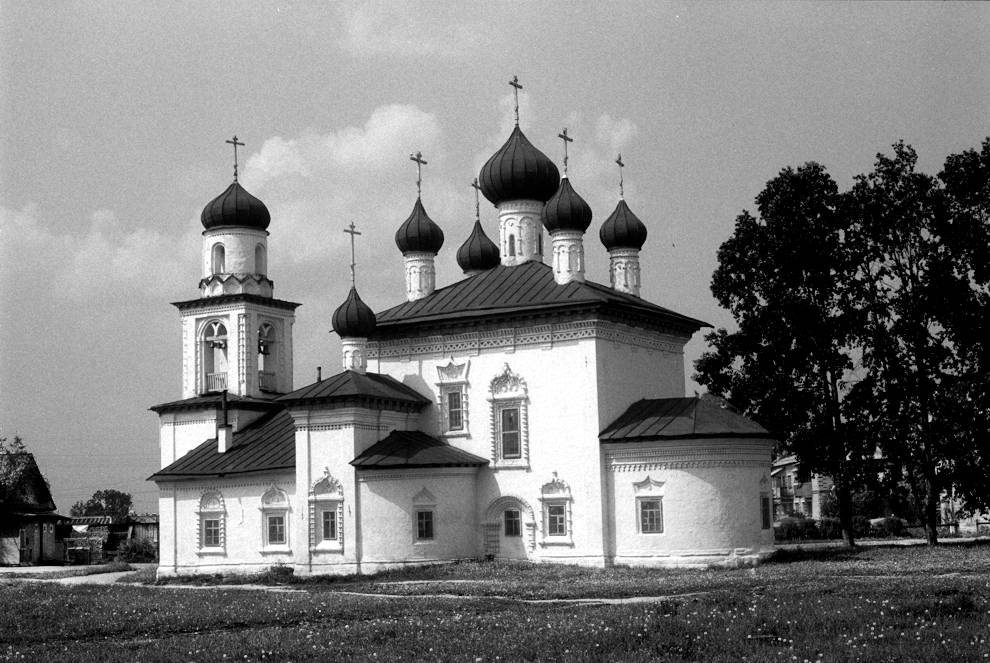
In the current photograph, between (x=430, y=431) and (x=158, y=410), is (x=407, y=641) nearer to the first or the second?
(x=430, y=431)

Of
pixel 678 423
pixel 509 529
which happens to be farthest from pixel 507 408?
pixel 678 423

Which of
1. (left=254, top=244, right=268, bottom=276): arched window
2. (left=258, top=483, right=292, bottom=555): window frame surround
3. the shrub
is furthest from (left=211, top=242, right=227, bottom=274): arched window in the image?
the shrub

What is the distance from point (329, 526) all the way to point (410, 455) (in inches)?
103

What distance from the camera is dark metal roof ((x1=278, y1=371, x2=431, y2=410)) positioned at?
105ft

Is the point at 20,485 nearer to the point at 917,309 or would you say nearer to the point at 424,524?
the point at 424,524

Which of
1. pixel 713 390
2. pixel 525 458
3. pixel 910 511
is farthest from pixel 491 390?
pixel 910 511

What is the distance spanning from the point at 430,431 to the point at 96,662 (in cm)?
1999

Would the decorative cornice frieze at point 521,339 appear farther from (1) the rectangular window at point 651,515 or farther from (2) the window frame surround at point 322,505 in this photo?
(2) the window frame surround at point 322,505

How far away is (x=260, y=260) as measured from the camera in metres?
39.3

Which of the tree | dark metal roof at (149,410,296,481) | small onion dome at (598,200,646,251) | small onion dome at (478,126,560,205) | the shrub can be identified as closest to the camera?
dark metal roof at (149,410,296,481)

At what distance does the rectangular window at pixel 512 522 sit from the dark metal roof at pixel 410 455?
134 centimetres

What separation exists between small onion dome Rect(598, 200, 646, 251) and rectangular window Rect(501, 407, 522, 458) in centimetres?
658

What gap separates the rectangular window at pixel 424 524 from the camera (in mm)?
31859

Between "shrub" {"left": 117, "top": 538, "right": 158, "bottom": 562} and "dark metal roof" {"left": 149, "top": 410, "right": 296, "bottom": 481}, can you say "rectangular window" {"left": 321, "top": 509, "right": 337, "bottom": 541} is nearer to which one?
"dark metal roof" {"left": 149, "top": 410, "right": 296, "bottom": 481}
